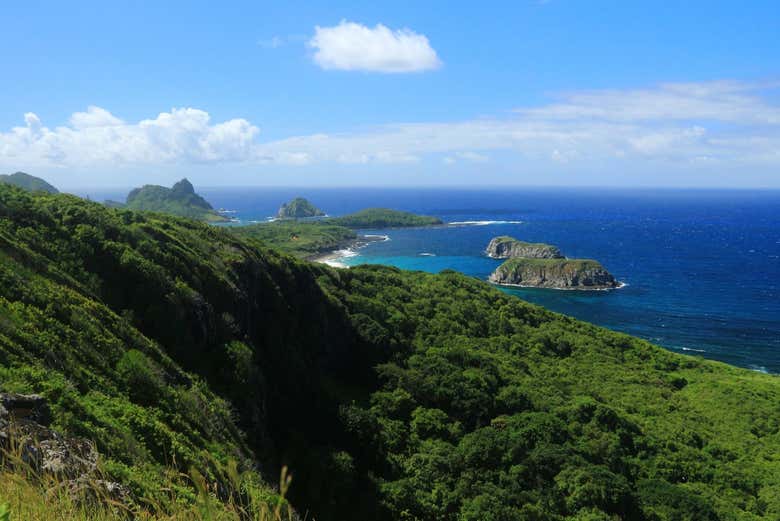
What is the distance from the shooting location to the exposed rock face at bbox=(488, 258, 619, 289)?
12888 centimetres

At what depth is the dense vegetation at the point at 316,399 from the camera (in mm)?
17906

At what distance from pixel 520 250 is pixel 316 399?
137913 millimetres

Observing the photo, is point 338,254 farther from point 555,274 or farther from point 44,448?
point 44,448

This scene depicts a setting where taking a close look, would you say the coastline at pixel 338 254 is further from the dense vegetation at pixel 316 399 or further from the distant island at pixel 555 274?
the dense vegetation at pixel 316 399

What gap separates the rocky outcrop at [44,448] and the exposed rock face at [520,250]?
502 ft

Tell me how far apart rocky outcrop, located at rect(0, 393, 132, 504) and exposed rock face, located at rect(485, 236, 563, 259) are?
152886 millimetres

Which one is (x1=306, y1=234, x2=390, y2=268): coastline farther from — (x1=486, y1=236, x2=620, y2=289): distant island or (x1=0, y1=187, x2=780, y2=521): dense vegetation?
(x1=0, y1=187, x2=780, y2=521): dense vegetation

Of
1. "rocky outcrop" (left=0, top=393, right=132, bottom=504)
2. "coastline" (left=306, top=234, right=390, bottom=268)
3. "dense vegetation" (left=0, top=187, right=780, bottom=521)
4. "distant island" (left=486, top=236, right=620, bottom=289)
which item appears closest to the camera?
"rocky outcrop" (left=0, top=393, right=132, bottom=504)

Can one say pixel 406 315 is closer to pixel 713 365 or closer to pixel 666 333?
pixel 713 365

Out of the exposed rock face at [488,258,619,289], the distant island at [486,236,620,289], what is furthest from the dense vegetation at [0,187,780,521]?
the distant island at [486,236,620,289]

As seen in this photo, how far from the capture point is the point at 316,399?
111 feet

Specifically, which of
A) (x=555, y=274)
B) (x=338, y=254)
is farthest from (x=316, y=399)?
(x=338, y=254)

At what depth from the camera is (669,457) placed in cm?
3662

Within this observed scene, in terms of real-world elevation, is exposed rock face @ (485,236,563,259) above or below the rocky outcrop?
below
